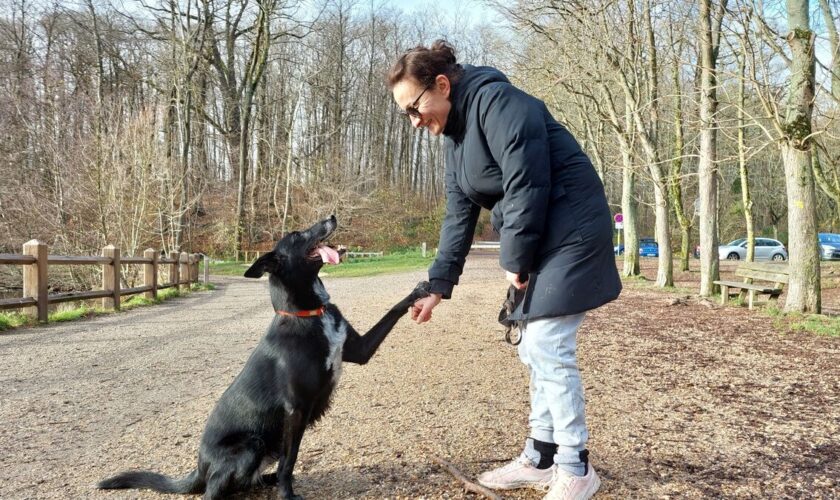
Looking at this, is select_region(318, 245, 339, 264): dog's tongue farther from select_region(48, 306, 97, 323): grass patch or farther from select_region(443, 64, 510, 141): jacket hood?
select_region(48, 306, 97, 323): grass patch

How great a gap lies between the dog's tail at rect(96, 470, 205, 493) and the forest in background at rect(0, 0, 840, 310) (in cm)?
891

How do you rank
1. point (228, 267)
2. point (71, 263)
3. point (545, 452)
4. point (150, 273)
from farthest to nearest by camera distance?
1. point (228, 267)
2. point (150, 273)
3. point (71, 263)
4. point (545, 452)

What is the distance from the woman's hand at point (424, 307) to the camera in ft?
9.50

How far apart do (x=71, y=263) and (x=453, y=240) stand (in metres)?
9.76

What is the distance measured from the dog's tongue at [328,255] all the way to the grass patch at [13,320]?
783cm

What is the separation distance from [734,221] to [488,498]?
135 feet

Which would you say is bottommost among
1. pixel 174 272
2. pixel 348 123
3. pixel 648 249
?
pixel 174 272

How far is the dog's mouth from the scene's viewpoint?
303 centimetres

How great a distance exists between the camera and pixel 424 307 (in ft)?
9.51

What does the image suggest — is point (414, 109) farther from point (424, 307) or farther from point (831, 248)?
point (831, 248)

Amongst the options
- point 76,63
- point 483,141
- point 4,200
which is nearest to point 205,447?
point 483,141

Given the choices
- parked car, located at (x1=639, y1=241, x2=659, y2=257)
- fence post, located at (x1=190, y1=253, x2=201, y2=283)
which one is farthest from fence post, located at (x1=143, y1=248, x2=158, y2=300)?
parked car, located at (x1=639, y1=241, x2=659, y2=257)

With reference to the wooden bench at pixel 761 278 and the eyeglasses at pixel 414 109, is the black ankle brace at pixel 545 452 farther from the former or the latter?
the wooden bench at pixel 761 278

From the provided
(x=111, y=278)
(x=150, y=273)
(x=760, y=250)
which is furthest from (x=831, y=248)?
(x=111, y=278)
